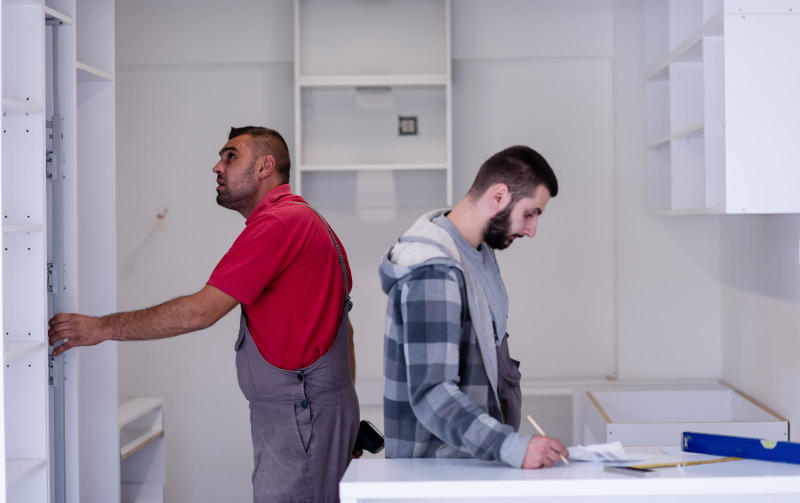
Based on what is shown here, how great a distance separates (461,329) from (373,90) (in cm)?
226

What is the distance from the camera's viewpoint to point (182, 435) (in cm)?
411

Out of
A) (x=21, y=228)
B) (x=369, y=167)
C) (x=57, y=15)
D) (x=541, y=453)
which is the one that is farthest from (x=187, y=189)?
(x=541, y=453)

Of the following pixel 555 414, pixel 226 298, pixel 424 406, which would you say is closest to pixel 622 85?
pixel 555 414

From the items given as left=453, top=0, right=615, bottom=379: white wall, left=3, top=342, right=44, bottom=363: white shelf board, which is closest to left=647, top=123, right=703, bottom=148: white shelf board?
left=453, top=0, right=615, bottom=379: white wall

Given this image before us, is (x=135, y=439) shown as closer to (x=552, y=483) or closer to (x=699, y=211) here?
(x=552, y=483)

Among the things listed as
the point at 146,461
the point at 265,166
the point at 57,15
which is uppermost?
the point at 57,15

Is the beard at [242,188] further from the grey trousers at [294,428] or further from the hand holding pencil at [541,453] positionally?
the hand holding pencil at [541,453]

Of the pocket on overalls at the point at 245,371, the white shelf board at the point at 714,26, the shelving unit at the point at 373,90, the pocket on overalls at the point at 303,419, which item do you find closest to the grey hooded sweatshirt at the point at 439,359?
the pocket on overalls at the point at 303,419

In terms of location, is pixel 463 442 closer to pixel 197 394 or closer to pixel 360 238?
pixel 360 238

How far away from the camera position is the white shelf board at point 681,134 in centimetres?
295

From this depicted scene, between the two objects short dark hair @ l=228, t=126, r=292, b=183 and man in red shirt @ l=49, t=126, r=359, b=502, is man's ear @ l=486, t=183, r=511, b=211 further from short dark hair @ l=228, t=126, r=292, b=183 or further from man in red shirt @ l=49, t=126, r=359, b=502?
short dark hair @ l=228, t=126, r=292, b=183

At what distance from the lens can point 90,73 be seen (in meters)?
2.58

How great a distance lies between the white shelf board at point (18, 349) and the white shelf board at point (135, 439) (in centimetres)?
81

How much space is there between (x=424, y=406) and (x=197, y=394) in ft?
8.66
